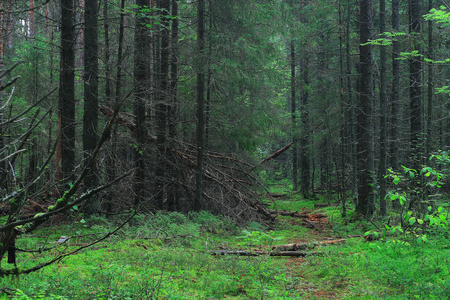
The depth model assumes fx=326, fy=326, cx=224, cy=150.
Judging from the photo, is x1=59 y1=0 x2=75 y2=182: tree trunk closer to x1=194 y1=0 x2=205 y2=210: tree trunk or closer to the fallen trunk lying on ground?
x1=194 y1=0 x2=205 y2=210: tree trunk

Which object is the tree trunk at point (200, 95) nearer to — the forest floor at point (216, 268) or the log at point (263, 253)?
the forest floor at point (216, 268)

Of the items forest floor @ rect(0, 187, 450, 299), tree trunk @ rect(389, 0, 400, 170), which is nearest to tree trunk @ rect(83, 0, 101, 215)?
forest floor @ rect(0, 187, 450, 299)

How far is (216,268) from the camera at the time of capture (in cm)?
625

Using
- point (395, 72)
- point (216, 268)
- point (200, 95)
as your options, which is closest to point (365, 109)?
Answer: point (395, 72)

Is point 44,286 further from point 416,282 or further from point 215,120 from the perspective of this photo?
point 215,120

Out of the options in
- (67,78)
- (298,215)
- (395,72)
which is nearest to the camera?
(67,78)

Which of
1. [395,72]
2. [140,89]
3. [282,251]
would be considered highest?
[395,72]

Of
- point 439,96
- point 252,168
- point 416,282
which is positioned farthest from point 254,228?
point 439,96

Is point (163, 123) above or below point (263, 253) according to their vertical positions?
above

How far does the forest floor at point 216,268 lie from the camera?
413 centimetres

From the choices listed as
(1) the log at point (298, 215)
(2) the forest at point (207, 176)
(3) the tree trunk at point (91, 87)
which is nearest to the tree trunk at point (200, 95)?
(2) the forest at point (207, 176)

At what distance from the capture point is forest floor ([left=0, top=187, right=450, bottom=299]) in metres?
4.13

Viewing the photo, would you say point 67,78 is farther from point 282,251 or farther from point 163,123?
point 282,251

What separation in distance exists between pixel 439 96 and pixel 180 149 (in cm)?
1444
